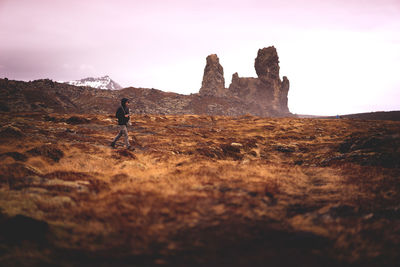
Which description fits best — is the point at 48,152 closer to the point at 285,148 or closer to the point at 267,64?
the point at 285,148

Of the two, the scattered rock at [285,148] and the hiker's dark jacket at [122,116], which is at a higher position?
the hiker's dark jacket at [122,116]

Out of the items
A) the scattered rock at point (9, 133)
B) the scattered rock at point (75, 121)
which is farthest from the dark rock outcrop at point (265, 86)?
the scattered rock at point (9, 133)

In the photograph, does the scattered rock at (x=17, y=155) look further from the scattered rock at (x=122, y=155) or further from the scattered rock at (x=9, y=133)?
the scattered rock at (x=9, y=133)

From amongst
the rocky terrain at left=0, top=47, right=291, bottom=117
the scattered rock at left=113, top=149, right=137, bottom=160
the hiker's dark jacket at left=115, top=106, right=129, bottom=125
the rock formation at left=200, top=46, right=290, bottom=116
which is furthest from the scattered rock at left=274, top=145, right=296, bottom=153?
the rock formation at left=200, top=46, right=290, bottom=116

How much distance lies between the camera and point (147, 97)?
322 feet

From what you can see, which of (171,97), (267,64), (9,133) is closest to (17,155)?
(9,133)

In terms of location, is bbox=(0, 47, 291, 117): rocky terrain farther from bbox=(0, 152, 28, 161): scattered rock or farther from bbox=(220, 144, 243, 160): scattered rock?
bbox=(220, 144, 243, 160): scattered rock

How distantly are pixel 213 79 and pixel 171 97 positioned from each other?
4467 cm

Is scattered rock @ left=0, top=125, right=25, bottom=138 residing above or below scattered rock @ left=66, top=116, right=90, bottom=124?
below

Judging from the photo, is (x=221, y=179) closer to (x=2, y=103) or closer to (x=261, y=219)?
(x=261, y=219)

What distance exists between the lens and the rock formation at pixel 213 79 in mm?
135625

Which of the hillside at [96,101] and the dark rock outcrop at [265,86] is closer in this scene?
the hillside at [96,101]

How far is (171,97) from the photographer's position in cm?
10312

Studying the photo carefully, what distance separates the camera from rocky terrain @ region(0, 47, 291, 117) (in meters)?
56.1
